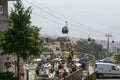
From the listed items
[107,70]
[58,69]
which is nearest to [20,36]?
[58,69]

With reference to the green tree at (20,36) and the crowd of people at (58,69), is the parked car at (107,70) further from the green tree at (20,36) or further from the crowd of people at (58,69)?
the green tree at (20,36)

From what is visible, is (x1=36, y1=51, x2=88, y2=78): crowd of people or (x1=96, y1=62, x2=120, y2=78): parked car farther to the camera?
(x1=96, y1=62, x2=120, y2=78): parked car

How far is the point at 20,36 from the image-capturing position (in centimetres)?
2103

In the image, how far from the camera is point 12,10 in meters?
21.1

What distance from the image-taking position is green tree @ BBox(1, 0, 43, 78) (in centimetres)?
2098

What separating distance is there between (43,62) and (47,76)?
8.16m

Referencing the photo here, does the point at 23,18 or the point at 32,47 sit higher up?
the point at 23,18

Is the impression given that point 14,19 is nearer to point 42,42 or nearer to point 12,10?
point 12,10

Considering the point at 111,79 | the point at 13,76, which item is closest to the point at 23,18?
the point at 13,76

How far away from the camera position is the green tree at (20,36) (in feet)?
68.8

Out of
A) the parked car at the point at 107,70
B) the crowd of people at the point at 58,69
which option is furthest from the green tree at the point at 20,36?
the parked car at the point at 107,70

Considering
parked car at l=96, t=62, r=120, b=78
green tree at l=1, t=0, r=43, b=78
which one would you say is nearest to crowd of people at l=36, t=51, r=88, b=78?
green tree at l=1, t=0, r=43, b=78

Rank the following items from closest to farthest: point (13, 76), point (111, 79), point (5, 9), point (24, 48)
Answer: point (13, 76)
point (24, 48)
point (5, 9)
point (111, 79)

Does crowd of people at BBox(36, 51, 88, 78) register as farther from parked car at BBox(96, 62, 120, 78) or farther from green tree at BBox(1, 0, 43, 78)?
parked car at BBox(96, 62, 120, 78)
